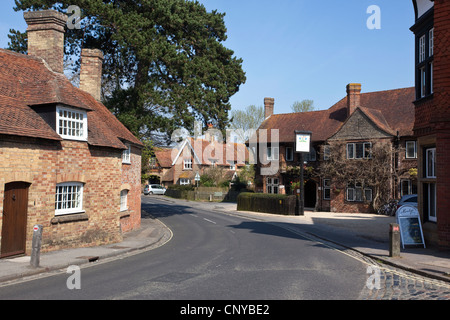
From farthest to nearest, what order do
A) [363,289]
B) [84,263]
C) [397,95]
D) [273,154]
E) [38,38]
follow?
[273,154] < [397,95] < [38,38] < [84,263] < [363,289]

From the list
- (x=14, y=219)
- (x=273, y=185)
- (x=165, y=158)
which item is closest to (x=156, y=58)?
(x=14, y=219)

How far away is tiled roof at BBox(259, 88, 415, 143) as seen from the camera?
33.5m

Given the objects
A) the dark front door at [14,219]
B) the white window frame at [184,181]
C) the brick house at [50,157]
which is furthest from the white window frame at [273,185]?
the dark front door at [14,219]

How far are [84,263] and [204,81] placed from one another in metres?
15.4

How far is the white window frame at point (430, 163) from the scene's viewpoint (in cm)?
1480

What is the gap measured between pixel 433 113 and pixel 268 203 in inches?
810

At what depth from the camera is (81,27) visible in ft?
75.5

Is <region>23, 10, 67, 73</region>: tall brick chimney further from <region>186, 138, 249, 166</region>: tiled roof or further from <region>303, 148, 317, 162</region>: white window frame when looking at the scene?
<region>186, 138, 249, 166</region>: tiled roof

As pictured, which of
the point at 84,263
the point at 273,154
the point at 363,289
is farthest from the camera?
the point at 273,154

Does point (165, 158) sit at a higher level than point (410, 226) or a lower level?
higher

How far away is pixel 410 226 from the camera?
47.7ft

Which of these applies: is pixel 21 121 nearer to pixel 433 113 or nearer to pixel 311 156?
pixel 433 113
